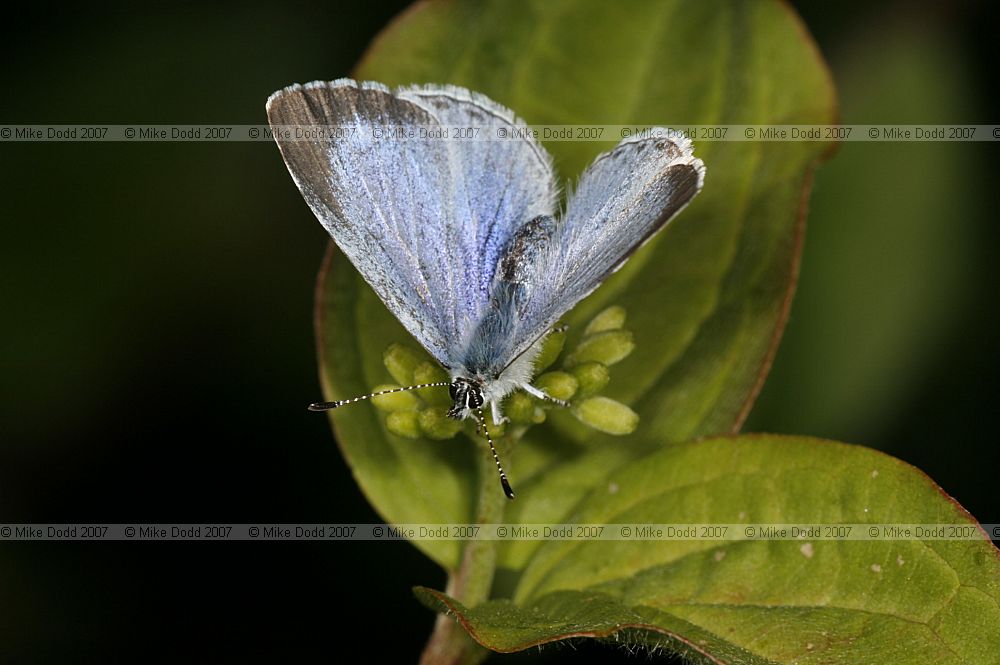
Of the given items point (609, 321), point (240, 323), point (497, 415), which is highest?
point (240, 323)

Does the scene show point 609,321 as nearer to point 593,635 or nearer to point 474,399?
point 474,399

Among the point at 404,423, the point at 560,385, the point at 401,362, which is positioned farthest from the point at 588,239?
the point at 404,423

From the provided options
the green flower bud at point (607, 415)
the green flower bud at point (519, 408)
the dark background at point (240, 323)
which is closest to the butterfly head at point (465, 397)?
the green flower bud at point (519, 408)

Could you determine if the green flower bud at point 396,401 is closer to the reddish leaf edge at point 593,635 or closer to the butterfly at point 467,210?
the butterfly at point 467,210

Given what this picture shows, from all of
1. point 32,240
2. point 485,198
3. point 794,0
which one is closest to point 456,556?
point 485,198

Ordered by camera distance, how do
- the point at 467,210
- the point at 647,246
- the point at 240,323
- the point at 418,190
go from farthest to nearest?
1. the point at 240,323
2. the point at 647,246
3. the point at 467,210
4. the point at 418,190

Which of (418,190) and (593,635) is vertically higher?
(418,190)

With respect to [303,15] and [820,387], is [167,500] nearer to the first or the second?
[303,15]
